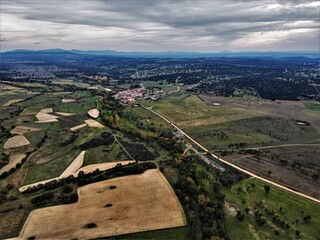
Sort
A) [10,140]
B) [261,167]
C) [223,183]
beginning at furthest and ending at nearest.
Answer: [10,140] → [261,167] → [223,183]

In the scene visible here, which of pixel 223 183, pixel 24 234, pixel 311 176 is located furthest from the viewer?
pixel 311 176

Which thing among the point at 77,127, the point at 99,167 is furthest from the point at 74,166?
the point at 77,127

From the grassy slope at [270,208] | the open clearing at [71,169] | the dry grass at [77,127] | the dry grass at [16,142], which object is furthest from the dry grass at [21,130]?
the grassy slope at [270,208]

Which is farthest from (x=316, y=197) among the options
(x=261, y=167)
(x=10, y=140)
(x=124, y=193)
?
(x=10, y=140)

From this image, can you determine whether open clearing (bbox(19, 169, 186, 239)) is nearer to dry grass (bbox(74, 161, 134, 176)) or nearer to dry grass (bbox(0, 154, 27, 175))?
dry grass (bbox(74, 161, 134, 176))

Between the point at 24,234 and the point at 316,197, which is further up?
the point at 24,234

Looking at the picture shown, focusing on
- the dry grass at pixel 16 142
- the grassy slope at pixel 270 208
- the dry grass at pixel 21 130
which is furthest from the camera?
the dry grass at pixel 21 130

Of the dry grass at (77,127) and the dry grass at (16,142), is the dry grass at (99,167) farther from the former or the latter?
the dry grass at (77,127)

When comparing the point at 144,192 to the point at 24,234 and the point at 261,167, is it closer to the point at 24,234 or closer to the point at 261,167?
the point at 24,234
